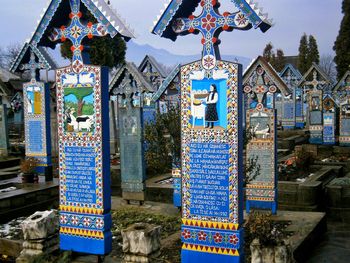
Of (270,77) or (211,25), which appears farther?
(270,77)

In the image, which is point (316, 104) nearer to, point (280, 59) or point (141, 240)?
point (141, 240)

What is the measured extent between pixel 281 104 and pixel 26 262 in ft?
79.3

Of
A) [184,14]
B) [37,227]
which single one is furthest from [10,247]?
[184,14]

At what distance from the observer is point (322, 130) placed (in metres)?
20.7

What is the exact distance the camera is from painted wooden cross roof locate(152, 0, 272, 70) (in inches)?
224

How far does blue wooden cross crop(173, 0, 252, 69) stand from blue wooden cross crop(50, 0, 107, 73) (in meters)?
1.53

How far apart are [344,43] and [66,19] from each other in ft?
97.2

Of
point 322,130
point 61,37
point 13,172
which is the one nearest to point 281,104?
point 322,130

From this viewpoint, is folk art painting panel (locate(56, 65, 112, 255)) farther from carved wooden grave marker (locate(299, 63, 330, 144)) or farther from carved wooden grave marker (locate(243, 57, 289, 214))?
carved wooden grave marker (locate(299, 63, 330, 144))

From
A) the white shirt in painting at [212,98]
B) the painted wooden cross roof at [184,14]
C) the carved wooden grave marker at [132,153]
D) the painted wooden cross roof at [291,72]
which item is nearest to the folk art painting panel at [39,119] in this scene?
the carved wooden grave marker at [132,153]

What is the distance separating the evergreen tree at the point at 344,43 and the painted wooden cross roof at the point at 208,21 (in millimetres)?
28662

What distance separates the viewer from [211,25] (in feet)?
19.8

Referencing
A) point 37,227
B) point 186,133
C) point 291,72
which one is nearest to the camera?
point 186,133

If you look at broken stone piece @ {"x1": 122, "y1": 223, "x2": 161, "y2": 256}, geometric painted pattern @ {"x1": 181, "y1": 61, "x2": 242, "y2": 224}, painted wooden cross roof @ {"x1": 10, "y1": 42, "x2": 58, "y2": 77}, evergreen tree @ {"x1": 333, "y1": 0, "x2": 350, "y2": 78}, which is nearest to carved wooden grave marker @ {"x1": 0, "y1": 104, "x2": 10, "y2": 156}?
painted wooden cross roof @ {"x1": 10, "y1": 42, "x2": 58, "y2": 77}
